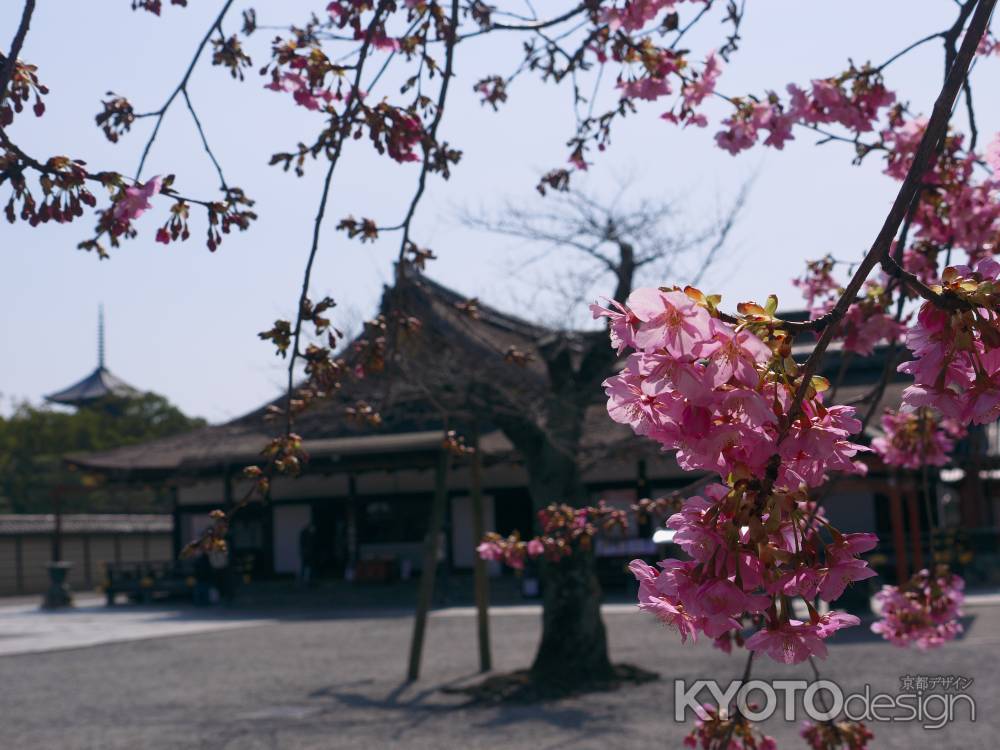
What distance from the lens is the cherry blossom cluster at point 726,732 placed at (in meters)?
2.53

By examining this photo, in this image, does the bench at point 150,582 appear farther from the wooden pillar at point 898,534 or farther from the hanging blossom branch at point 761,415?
the hanging blossom branch at point 761,415

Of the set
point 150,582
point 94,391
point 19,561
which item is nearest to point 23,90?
point 150,582

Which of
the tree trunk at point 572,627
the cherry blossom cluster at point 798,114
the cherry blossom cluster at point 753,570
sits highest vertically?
the cherry blossom cluster at point 798,114

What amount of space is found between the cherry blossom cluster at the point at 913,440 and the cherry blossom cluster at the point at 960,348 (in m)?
2.66

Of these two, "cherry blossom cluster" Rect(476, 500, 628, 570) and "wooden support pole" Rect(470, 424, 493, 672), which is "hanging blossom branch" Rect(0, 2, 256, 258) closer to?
"cherry blossom cluster" Rect(476, 500, 628, 570)

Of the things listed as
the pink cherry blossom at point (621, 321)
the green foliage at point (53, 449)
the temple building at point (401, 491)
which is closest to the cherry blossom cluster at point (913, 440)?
the pink cherry blossom at point (621, 321)

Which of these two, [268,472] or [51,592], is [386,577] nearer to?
[51,592]

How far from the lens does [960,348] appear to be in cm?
117

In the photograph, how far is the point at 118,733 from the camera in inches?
320

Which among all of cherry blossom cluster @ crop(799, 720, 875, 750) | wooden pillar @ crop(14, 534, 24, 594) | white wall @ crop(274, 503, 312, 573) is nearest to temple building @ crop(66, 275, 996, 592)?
white wall @ crop(274, 503, 312, 573)

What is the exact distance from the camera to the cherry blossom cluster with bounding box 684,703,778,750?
2.53 metres

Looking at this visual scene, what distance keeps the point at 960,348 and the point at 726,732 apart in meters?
1.58

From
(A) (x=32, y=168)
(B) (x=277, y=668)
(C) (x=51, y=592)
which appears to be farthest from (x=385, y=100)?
(C) (x=51, y=592)

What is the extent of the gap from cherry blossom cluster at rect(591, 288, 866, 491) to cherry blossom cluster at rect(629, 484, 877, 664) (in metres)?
0.04
